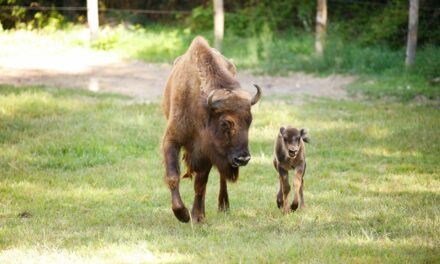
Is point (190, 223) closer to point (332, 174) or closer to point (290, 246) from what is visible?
point (290, 246)

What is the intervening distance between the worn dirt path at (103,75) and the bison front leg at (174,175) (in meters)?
8.85

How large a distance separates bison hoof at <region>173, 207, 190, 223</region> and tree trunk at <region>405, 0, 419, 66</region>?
13.3 meters

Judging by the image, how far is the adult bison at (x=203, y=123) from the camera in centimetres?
773

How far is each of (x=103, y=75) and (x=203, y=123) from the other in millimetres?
12488

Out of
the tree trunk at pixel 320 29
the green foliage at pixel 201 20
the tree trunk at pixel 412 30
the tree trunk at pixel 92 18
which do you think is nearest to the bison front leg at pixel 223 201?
the tree trunk at pixel 412 30

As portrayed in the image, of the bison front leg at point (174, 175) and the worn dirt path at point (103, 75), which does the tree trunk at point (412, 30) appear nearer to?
the worn dirt path at point (103, 75)

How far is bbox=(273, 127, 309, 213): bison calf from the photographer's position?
9.00m

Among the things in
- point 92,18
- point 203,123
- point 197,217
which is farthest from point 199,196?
point 92,18

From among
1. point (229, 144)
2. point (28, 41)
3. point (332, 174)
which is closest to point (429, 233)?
point (229, 144)

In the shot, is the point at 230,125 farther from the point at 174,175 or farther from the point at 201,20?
the point at 201,20

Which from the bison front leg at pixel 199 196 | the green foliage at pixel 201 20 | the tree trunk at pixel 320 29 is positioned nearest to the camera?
the bison front leg at pixel 199 196

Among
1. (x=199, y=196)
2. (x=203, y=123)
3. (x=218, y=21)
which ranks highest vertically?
(x=203, y=123)

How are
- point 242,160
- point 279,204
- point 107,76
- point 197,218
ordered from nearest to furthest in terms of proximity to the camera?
1. point 242,160
2. point 197,218
3. point 279,204
4. point 107,76

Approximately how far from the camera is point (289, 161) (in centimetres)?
939
